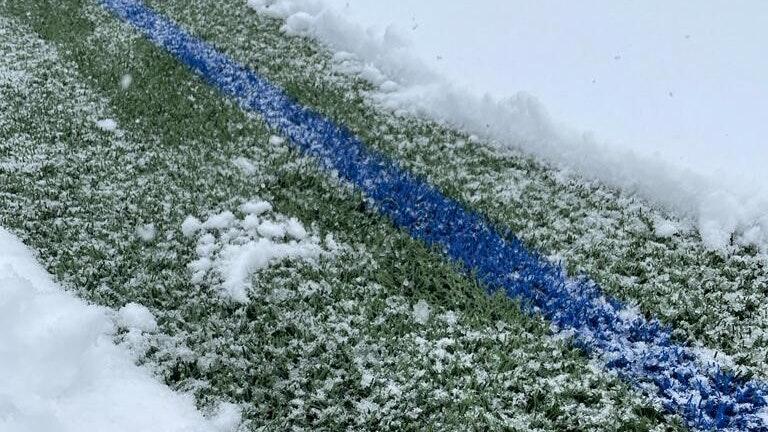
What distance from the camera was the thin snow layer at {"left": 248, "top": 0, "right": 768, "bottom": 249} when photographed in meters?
3.22

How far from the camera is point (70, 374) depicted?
2.34m

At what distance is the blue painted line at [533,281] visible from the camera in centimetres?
231

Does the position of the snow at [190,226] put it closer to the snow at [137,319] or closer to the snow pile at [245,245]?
the snow pile at [245,245]

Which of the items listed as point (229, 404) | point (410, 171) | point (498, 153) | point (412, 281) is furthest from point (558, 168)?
point (229, 404)

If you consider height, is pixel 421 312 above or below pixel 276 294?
above

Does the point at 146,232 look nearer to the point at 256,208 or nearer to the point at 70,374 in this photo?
the point at 256,208

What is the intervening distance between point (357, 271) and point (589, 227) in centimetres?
103

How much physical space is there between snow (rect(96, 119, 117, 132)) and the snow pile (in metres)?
1.11

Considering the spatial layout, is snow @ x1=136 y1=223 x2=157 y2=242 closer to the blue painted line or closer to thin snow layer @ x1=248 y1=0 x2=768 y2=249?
the blue painted line

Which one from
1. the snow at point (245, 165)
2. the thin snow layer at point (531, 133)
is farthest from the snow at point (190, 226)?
the thin snow layer at point (531, 133)

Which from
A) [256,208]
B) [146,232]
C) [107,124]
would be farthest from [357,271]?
[107,124]

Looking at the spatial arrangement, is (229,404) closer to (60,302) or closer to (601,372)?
(60,302)

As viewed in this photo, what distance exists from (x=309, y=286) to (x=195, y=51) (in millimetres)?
2874

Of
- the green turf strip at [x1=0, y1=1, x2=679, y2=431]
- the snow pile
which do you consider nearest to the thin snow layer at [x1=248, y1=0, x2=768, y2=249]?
the green turf strip at [x1=0, y1=1, x2=679, y2=431]
